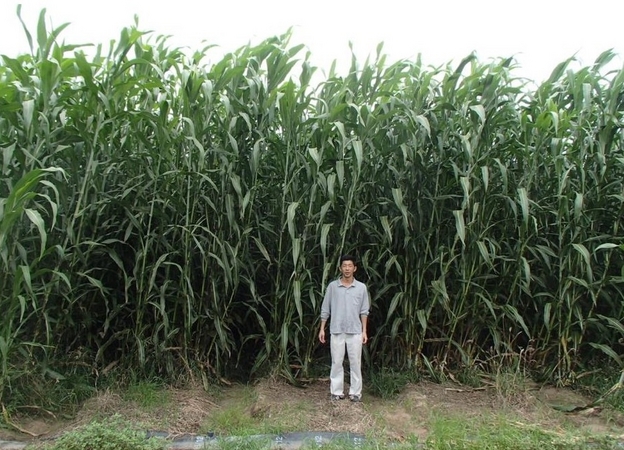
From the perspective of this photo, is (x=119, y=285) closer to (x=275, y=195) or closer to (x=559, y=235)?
(x=275, y=195)

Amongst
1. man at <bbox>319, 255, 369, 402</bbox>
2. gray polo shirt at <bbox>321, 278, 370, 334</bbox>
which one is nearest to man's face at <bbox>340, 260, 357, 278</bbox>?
man at <bbox>319, 255, 369, 402</bbox>

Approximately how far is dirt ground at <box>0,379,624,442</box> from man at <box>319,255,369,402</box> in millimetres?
168

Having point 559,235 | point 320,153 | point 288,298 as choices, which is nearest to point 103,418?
point 288,298

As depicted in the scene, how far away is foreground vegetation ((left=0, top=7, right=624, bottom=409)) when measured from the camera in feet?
12.8

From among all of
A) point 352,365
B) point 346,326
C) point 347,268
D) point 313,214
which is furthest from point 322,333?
point 313,214

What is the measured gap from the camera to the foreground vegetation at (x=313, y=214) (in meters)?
3.89

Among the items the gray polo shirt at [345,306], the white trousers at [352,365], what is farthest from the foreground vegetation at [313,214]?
the white trousers at [352,365]

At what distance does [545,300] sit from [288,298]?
214 centimetres

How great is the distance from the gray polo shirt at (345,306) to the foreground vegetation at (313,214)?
14 cm

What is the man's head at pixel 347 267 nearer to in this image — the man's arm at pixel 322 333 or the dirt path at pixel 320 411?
the man's arm at pixel 322 333

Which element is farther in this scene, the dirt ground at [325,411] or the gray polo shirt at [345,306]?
the gray polo shirt at [345,306]

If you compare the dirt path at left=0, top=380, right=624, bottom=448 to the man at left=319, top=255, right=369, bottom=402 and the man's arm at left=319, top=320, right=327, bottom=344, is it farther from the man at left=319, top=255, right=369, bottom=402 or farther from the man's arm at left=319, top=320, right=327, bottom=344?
the man's arm at left=319, top=320, right=327, bottom=344

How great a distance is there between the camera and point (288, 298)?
4.09 metres

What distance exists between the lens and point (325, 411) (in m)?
3.77
